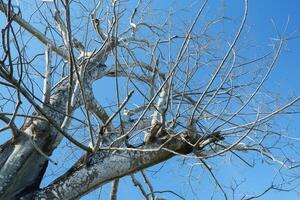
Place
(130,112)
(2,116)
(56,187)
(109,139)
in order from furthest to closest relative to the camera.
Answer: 1. (130,112)
2. (109,139)
3. (56,187)
4. (2,116)

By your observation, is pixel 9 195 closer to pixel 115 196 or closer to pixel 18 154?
pixel 18 154

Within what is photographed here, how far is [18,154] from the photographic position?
2465 millimetres

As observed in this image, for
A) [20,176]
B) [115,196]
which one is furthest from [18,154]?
[115,196]

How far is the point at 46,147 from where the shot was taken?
2658 mm

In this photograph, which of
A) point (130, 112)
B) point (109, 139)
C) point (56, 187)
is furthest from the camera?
point (130, 112)

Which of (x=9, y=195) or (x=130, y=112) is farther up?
(x=130, y=112)

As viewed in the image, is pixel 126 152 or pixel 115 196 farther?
pixel 115 196

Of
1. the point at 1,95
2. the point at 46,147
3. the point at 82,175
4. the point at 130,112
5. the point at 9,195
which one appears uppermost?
the point at 130,112

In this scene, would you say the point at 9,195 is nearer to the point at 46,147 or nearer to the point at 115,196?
the point at 46,147

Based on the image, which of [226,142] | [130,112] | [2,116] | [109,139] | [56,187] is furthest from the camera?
[130,112]

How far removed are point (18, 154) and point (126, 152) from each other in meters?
0.66

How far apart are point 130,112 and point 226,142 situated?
3.30 feet

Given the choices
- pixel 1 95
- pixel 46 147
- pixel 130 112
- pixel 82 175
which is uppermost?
pixel 130 112

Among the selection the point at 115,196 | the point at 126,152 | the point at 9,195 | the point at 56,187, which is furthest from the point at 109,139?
the point at 115,196
